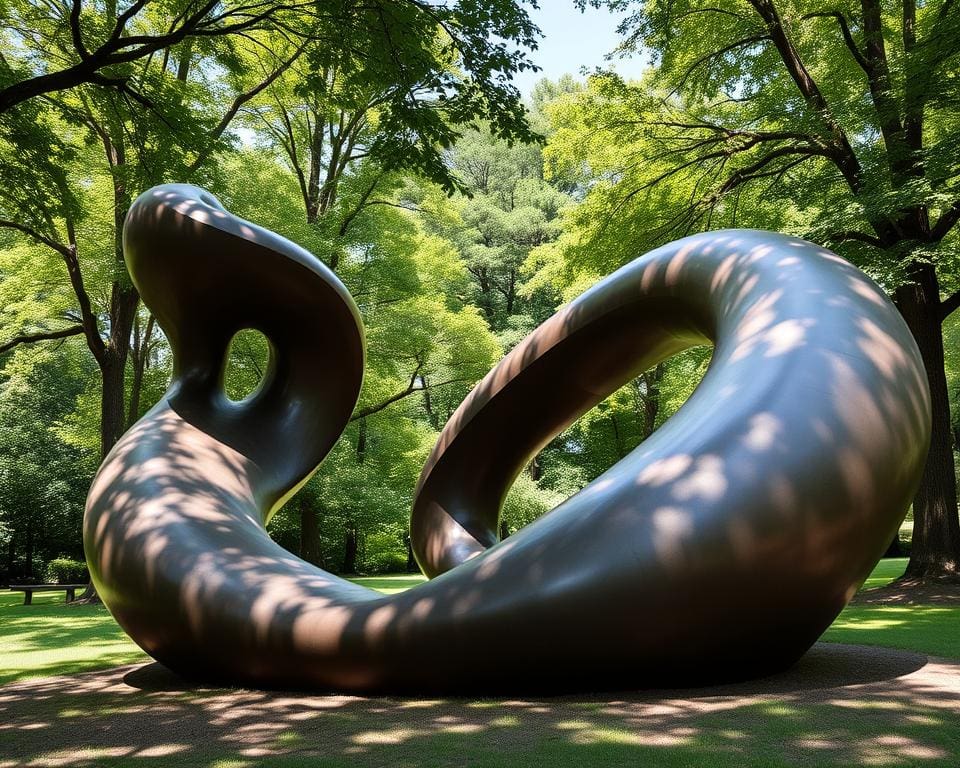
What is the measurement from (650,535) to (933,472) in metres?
11.3

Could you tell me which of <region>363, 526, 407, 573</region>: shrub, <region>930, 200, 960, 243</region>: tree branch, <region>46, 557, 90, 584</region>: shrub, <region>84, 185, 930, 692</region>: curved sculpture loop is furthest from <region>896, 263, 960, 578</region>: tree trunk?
<region>46, 557, 90, 584</region>: shrub

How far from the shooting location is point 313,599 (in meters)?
5.39

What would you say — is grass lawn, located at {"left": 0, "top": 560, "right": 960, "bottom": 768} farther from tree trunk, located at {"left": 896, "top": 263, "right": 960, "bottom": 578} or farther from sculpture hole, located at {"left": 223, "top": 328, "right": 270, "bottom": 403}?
sculpture hole, located at {"left": 223, "top": 328, "right": 270, "bottom": 403}

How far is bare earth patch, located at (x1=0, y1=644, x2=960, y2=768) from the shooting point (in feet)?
11.3

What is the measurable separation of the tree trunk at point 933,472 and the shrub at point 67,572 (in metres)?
25.3

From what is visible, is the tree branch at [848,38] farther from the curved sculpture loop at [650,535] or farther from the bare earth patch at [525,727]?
the bare earth patch at [525,727]

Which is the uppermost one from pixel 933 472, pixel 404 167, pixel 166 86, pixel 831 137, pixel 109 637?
pixel 166 86

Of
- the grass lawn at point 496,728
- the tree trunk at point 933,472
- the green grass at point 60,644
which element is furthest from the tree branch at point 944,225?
the green grass at point 60,644

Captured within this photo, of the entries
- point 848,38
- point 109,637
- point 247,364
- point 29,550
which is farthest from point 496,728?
point 29,550

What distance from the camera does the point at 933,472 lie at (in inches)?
544

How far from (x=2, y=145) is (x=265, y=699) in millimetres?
12230

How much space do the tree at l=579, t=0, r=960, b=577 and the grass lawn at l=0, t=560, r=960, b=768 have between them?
854 centimetres

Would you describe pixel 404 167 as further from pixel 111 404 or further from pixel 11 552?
pixel 11 552

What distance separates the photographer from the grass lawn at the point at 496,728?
3.43 meters
